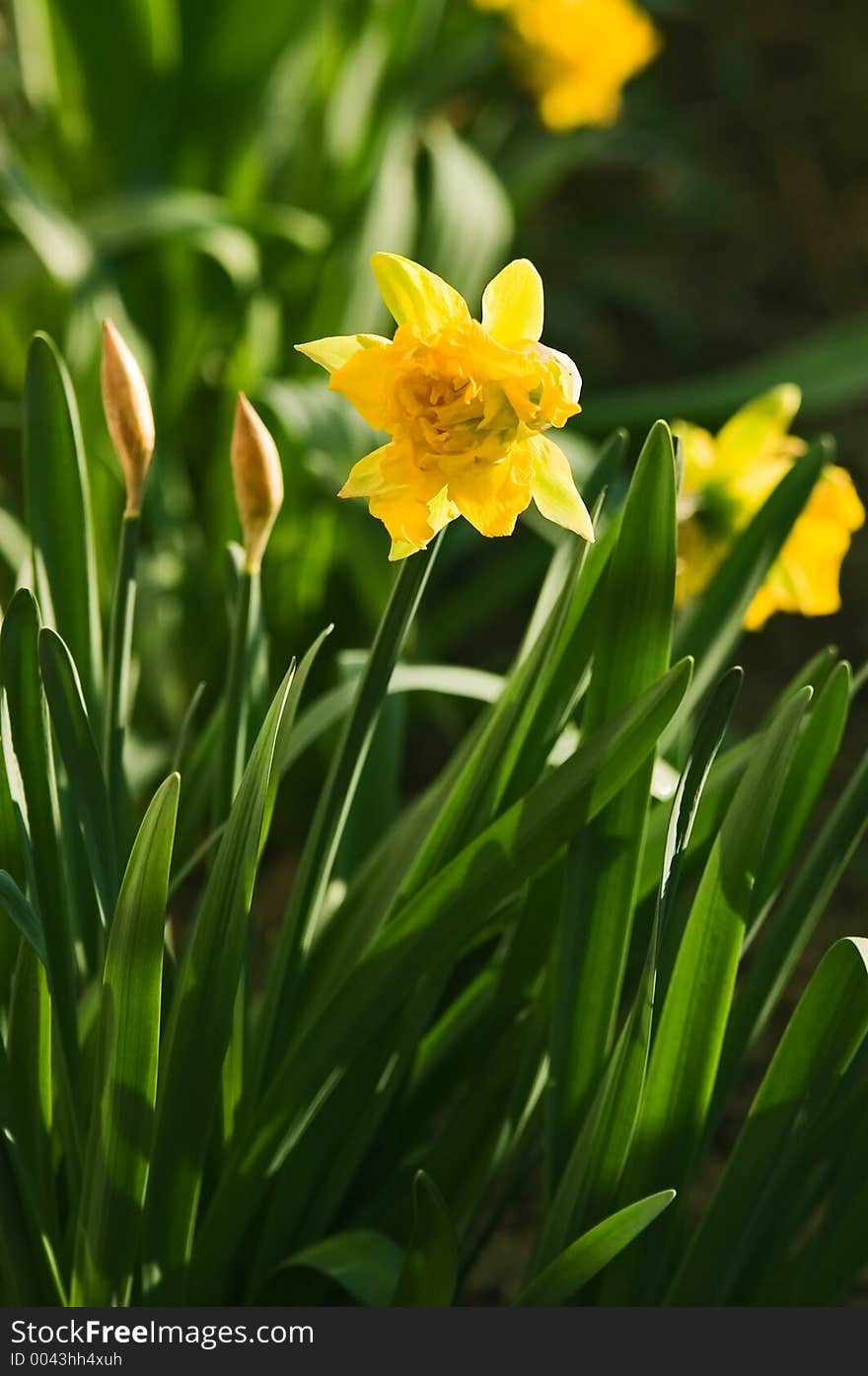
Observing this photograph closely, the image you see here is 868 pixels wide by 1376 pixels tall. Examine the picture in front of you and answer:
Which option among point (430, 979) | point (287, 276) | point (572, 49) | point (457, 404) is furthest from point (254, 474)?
point (572, 49)

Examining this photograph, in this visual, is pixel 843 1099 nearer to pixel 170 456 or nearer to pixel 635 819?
pixel 635 819

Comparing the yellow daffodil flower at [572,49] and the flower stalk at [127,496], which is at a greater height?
the yellow daffodil flower at [572,49]

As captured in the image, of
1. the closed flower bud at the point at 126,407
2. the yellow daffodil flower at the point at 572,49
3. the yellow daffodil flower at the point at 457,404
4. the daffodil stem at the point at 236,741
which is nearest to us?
the yellow daffodil flower at the point at 457,404

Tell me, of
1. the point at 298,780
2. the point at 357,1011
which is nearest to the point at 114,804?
the point at 357,1011

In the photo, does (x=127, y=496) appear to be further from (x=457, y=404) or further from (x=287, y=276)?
(x=287, y=276)

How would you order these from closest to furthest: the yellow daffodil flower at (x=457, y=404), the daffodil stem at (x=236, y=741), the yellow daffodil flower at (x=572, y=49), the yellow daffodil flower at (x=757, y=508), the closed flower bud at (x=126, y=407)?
the yellow daffodil flower at (x=457, y=404) → the closed flower bud at (x=126, y=407) → the daffodil stem at (x=236, y=741) → the yellow daffodil flower at (x=757, y=508) → the yellow daffodil flower at (x=572, y=49)

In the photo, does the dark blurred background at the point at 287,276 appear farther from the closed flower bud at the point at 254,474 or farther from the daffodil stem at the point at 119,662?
the closed flower bud at the point at 254,474

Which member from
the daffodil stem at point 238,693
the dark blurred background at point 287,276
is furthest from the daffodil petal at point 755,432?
the dark blurred background at point 287,276
